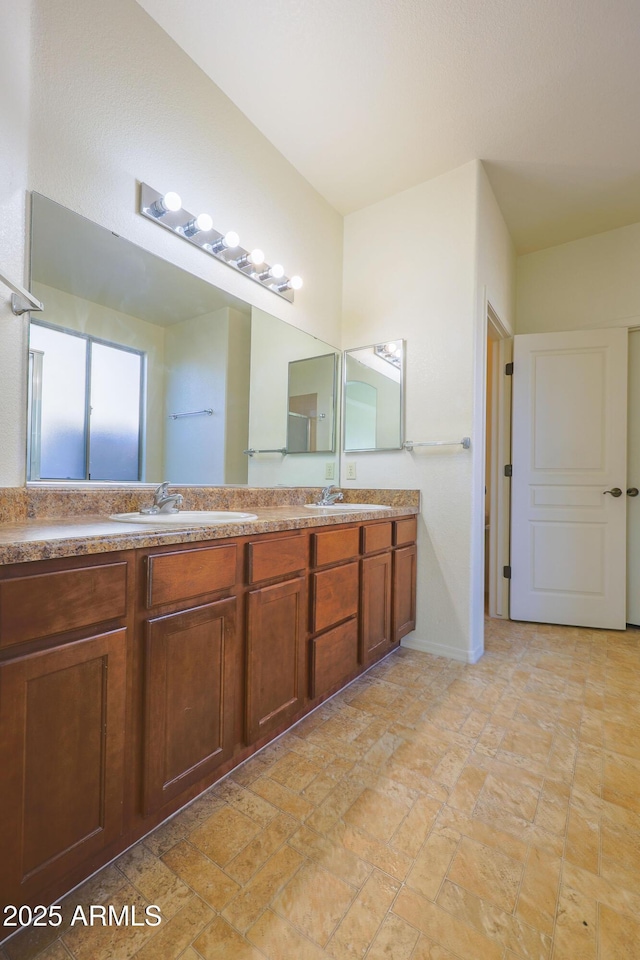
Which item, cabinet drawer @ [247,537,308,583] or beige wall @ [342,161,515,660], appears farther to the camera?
beige wall @ [342,161,515,660]

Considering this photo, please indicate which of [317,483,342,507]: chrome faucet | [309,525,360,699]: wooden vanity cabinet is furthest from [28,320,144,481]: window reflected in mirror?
[317,483,342,507]: chrome faucet

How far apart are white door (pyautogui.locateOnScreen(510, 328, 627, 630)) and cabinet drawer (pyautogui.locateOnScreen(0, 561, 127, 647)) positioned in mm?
2653

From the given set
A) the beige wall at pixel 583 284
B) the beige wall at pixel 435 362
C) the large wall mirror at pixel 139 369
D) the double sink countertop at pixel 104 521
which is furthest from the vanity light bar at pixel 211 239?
the beige wall at pixel 583 284

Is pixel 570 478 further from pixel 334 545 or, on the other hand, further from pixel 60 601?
pixel 60 601

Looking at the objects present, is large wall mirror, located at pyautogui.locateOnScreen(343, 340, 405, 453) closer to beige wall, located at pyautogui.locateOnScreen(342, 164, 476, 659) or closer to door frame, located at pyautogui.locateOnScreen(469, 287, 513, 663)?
beige wall, located at pyautogui.locateOnScreen(342, 164, 476, 659)

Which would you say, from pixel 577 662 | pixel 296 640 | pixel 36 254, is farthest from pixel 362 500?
pixel 36 254

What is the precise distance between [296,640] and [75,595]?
2.67 ft

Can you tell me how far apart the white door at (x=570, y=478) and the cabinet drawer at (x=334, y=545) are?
1626mm

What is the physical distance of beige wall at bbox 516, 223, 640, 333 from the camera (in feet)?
9.16

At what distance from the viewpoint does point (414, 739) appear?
1528 millimetres

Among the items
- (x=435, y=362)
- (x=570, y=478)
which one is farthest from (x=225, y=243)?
(x=570, y=478)

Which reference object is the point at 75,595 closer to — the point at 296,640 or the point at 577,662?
the point at 296,640

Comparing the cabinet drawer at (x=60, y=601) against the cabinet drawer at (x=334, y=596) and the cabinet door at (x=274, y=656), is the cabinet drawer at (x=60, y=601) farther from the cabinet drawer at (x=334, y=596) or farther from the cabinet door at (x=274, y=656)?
the cabinet drawer at (x=334, y=596)

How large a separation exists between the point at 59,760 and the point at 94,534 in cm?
44
